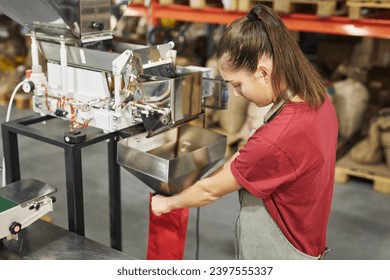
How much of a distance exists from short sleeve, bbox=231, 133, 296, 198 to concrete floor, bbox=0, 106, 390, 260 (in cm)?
164

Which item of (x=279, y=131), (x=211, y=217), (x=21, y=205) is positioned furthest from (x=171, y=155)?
(x=211, y=217)

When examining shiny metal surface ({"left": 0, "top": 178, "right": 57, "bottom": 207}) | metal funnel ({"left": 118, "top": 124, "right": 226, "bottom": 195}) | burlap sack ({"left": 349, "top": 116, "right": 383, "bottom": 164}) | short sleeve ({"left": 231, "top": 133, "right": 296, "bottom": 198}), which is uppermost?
short sleeve ({"left": 231, "top": 133, "right": 296, "bottom": 198})

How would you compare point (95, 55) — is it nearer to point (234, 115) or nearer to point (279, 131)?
point (279, 131)

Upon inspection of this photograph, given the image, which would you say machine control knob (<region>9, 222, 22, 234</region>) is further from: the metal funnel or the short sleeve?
the short sleeve

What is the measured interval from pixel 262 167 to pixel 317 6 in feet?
8.90

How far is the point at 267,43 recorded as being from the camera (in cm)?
175

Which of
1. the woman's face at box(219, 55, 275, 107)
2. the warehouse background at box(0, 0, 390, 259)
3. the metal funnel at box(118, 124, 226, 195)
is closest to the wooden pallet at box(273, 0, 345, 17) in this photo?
the warehouse background at box(0, 0, 390, 259)

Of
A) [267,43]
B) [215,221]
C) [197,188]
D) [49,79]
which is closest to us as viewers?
[267,43]

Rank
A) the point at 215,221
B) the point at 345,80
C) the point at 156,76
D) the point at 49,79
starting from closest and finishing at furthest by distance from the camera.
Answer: the point at 156,76 → the point at 49,79 → the point at 215,221 → the point at 345,80

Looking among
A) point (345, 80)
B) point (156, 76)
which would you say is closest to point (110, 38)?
Result: point (156, 76)

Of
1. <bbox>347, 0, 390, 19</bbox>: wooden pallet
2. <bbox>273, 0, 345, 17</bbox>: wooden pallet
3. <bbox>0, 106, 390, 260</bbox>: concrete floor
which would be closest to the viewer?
<bbox>0, 106, 390, 260</bbox>: concrete floor

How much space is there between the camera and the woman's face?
1774mm
